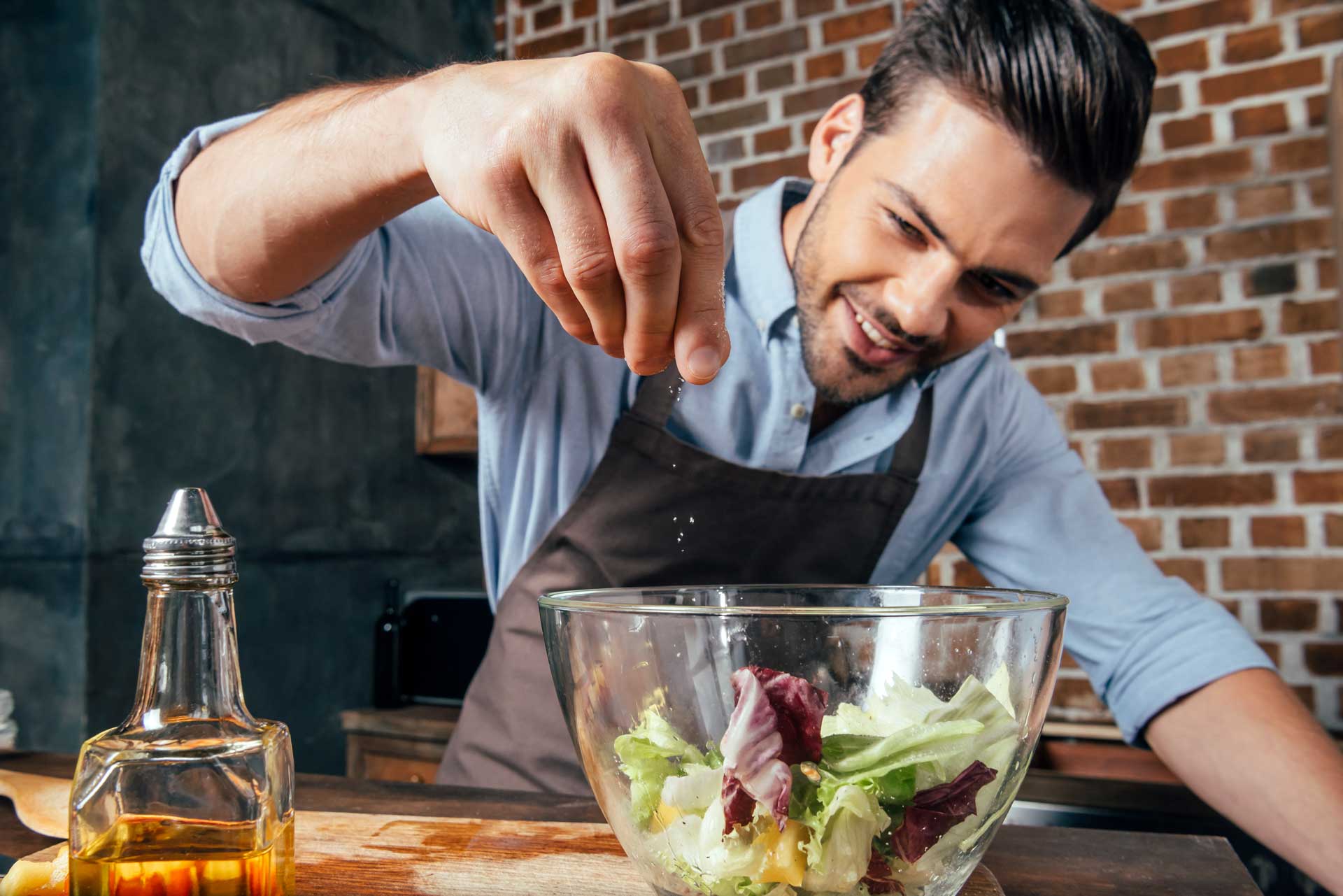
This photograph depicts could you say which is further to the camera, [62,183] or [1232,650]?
[62,183]

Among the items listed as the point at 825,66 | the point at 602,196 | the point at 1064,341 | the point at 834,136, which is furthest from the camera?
the point at 825,66

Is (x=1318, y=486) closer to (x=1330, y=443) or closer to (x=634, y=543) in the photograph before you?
(x=1330, y=443)

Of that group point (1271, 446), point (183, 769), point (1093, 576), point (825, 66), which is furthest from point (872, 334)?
point (825, 66)

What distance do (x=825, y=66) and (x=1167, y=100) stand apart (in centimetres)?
72

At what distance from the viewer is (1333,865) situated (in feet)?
2.68

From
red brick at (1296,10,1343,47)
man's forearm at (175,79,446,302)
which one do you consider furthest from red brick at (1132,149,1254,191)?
man's forearm at (175,79,446,302)

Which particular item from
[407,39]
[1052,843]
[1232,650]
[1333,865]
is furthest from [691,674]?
[407,39]

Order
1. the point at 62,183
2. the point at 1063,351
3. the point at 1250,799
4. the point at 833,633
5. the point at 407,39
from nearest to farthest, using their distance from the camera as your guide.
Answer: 1. the point at 833,633
2. the point at 1250,799
3. the point at 62,183
4. the point at 1063,351
5. the point at 407,39

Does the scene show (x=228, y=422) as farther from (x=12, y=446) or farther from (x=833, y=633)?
(x=833, y=633)

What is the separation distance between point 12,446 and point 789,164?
1693 mm

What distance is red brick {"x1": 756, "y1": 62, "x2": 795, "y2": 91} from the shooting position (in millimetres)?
2256

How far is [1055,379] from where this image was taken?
1.96 meters

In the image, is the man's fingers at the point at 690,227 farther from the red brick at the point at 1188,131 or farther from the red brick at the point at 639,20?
the red brick at the point at 639,20

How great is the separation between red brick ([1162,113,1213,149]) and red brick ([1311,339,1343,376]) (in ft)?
1.43
